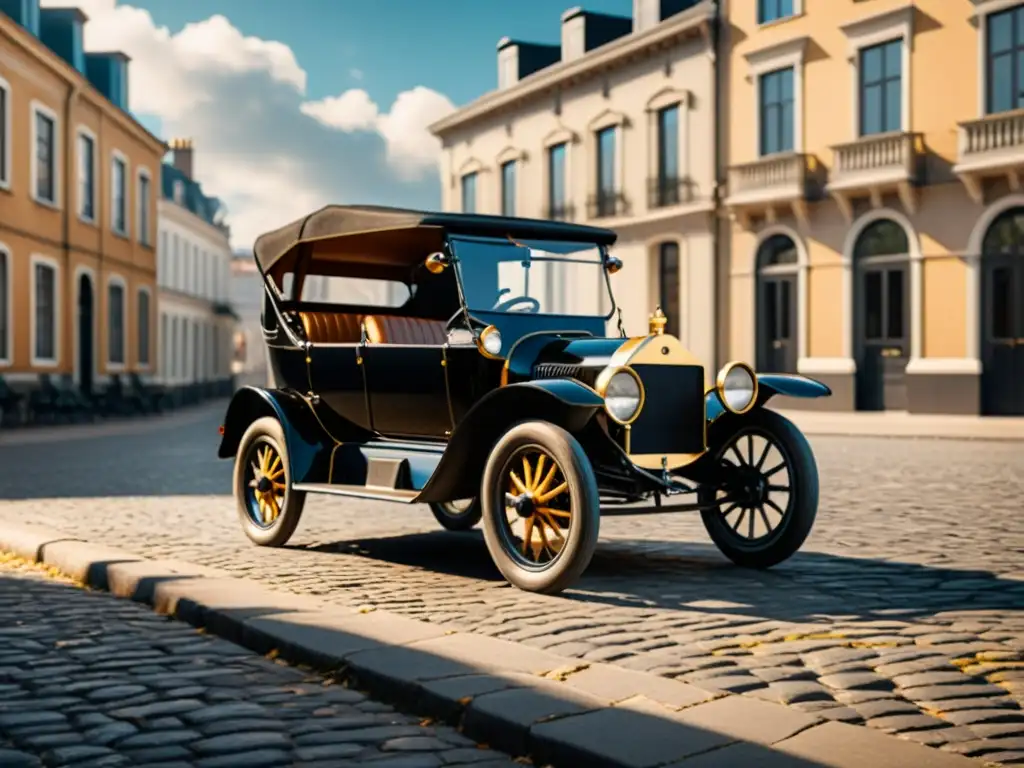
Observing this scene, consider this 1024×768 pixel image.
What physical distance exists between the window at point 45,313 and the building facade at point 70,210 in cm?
3

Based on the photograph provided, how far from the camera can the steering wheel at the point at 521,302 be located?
725cm

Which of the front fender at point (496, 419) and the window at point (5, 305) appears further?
the window at point (5, 305)

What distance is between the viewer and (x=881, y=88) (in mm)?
25500

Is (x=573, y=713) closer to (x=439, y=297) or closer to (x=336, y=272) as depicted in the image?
(x=439, y=297)

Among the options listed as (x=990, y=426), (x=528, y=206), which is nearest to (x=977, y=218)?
(x=990, y=426)

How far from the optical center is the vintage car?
6.23 metres

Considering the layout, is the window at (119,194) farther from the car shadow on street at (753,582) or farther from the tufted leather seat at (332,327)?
the car shadow on street at (753,582)

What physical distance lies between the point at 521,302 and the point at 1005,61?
63.1 ft

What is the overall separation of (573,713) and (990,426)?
18.6 m

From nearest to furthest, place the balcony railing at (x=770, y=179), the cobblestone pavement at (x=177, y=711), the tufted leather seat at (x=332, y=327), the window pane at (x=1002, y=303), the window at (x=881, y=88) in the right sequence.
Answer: the cobblestone pavement at (x=177, y=711) < the tufted leather seat at (x=332, y=327) < the window pane at (x=1002, y=303) < the window at (x=881, y=88) < the balcony railing at (x=770, y=179)

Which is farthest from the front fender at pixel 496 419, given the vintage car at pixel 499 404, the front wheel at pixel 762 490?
the front wheel at pixel 762 490

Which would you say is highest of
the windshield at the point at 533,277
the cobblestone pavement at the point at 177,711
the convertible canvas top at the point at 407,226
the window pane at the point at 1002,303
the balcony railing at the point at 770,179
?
the balcony railing at the point at 770,179

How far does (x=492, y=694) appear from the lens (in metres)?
3.99

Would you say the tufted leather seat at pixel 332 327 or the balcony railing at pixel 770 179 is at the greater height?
the balcony railing at pixel 770 179
